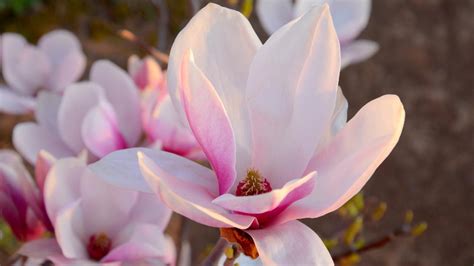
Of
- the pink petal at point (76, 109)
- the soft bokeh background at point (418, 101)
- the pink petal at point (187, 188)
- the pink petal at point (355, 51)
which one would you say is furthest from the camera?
the soft bokeh background at point (418, 101)

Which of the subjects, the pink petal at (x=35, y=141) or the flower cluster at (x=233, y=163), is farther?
the pink petal at (x=35, y=141)

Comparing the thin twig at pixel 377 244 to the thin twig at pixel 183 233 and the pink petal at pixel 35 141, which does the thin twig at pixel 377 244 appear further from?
the pink petal at pixel 35 141

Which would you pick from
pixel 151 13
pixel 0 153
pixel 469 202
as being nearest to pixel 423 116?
pixel 469 202

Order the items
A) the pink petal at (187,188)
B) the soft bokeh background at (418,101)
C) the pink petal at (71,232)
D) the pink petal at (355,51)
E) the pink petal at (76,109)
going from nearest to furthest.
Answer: the pink petal at (187,188)
the pink petal at (71,232)
the pink petal at (76,109)
the pink petal at (355,51)
the soft bokeh background at (418,101)

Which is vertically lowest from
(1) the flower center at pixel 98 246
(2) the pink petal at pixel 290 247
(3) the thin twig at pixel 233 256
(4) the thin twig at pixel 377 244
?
(4) the thin twig at pixel 377 244

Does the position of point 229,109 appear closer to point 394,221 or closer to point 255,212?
point 255,212

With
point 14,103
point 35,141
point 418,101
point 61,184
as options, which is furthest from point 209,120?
point 418,101

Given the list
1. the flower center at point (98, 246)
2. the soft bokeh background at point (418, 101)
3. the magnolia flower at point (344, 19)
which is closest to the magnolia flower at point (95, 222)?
the flower center at point (98, 246)
